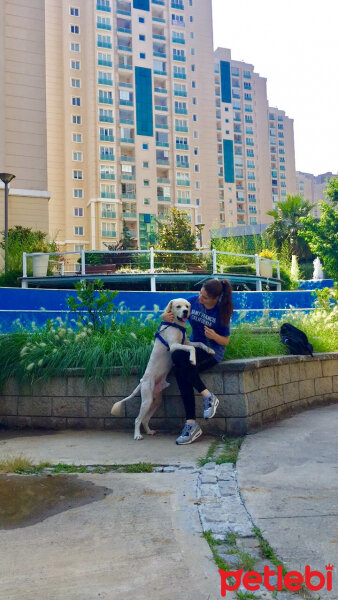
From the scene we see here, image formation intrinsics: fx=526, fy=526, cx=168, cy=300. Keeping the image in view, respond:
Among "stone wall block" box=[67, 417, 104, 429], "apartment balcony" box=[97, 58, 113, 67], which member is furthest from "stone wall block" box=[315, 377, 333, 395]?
"apartment balcony" box=[97, 58, 113, 67]

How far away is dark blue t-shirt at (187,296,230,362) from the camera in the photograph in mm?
5297

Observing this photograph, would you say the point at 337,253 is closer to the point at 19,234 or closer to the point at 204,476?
the point at 19,234

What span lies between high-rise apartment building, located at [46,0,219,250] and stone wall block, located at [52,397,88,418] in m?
51.9

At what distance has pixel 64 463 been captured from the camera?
4242 millimetres

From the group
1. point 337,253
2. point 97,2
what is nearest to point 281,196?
point 97,2

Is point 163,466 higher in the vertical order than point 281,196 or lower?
lower

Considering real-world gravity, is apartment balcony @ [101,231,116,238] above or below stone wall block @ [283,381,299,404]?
above

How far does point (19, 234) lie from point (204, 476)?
18.5 m

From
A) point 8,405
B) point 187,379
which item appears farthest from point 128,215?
point 187,379

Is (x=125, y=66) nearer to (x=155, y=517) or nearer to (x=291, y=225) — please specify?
(x=291, y=225)

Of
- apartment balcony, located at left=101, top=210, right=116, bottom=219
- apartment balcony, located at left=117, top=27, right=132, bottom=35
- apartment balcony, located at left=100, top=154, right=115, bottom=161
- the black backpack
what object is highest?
apartment balcony, located at left=117, top=27, right=132, bottom=35

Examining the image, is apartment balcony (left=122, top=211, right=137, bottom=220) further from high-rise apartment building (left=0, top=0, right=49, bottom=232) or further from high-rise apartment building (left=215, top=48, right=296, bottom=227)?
high-rise apartment building (left=0, top=0, right=49, bottom=232)

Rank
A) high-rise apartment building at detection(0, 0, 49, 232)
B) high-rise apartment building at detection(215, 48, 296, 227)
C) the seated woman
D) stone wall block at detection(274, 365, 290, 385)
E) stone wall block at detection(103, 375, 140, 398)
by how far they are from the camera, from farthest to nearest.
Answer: high-rise apartment building at detection(215, 48, 296, 227) < high-rise apartment building at detection(0, 0, 49, 232) < stone wall block at detection(274, 365, 290, 385) < stone wall block at detection(103, 375, 140, 398) < the seated woman

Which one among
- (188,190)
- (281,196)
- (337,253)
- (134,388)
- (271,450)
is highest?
(281,196)
